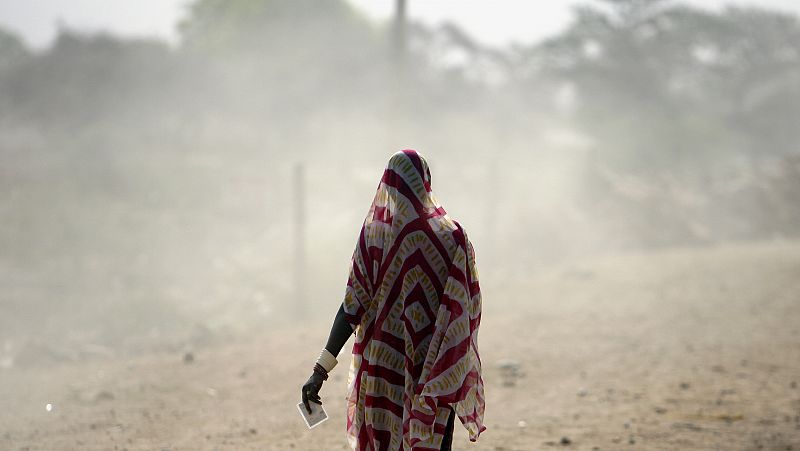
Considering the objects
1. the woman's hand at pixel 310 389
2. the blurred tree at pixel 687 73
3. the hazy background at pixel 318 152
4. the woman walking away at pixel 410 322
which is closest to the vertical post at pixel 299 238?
the hazy background at pixel 318 152

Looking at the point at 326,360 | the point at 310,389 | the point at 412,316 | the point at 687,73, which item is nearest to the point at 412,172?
the point at 412,316

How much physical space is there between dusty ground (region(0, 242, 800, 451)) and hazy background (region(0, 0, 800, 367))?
179 centimetres

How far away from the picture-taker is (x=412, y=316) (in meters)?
3.25

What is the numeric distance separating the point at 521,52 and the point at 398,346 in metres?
28.2

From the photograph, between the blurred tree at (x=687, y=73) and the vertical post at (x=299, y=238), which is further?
the blurred tree at (x=687, y=73)

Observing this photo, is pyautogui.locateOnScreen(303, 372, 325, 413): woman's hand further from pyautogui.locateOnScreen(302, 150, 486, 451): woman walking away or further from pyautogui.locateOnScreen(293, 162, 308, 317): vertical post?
pyautogui.locateOnScreen(293, 162, 308, 317): vertical post

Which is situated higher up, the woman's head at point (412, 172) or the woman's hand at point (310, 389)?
the woman's head at point (412, 172)

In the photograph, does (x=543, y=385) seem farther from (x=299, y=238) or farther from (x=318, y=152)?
(x=318, y=152)

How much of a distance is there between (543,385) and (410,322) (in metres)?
3.98

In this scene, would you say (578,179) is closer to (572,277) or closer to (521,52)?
(572,277)

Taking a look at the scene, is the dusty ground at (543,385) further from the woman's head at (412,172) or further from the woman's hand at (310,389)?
the woman's head at (412,172)

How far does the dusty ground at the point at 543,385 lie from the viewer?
5238 mm

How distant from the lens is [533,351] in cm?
816

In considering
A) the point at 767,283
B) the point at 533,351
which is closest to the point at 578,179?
the point at 767,283
